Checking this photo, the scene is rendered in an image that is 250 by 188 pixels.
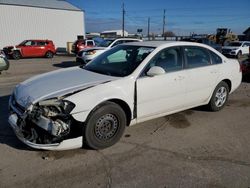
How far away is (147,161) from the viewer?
3.27 meters

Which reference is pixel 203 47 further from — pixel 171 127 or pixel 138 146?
pixel 138 146

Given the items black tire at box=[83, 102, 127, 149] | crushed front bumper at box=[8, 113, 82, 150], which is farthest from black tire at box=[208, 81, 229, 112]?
crushed front bumper at box=[8, 113, 82, 150]

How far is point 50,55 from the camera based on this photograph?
2223cm

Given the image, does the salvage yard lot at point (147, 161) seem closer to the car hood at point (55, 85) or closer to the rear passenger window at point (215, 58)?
the car hood at point (55, 85)

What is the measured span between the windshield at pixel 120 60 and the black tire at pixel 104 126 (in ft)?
2.10

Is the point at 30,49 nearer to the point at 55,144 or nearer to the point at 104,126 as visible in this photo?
the point at 104,126

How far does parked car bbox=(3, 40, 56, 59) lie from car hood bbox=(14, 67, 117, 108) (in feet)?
60.6

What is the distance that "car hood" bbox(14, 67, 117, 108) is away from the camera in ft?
10.7

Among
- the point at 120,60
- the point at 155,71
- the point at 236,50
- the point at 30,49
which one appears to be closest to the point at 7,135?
the point at 120,60

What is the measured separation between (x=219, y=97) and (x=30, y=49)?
19594 millimetres

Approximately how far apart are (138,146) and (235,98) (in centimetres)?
411

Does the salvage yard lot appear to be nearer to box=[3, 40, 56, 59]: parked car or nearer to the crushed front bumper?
the crushed front bumper

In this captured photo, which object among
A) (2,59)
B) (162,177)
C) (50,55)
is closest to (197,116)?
(162,177)

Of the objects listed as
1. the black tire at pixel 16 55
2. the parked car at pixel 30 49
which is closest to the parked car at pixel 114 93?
the black tire at pixel 16 55
